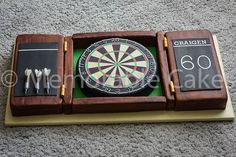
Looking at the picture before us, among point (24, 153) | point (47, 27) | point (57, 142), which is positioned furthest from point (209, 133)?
point (47, 27)

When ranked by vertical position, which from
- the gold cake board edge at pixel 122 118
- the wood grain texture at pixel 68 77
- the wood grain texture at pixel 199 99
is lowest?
the gold cake board edge at pixel 122 118

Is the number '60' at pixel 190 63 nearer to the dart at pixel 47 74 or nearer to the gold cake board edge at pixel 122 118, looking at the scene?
the gold cake board edge at pixel 122 118

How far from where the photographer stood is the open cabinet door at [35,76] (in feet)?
4.50

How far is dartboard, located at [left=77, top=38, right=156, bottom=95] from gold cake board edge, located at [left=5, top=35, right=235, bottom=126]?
0.28ft

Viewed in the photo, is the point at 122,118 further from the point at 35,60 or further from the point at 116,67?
the point at 35,60

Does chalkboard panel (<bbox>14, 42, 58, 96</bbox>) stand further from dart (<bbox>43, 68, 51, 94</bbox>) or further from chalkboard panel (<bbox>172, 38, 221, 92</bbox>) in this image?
chalkboard panel (<bbox>172, 38, 221, 92</bbox>)

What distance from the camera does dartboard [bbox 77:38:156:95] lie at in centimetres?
141

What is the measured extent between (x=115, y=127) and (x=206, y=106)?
320 millimetres

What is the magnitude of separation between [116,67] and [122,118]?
186 mm

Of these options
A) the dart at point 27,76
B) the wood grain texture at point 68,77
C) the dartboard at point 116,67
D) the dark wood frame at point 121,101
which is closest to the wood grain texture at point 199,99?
the dark wood frame at point 121,101

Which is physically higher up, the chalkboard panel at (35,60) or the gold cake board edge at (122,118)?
the chalkboard panel at (35,60)

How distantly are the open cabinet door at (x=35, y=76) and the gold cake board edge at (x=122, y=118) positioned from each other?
0.08 feet

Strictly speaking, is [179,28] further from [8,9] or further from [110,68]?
[8,9]

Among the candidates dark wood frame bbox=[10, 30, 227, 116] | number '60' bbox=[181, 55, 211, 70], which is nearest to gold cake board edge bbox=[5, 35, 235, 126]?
dark wood frame bbox=[10, 30, 227, 116]
